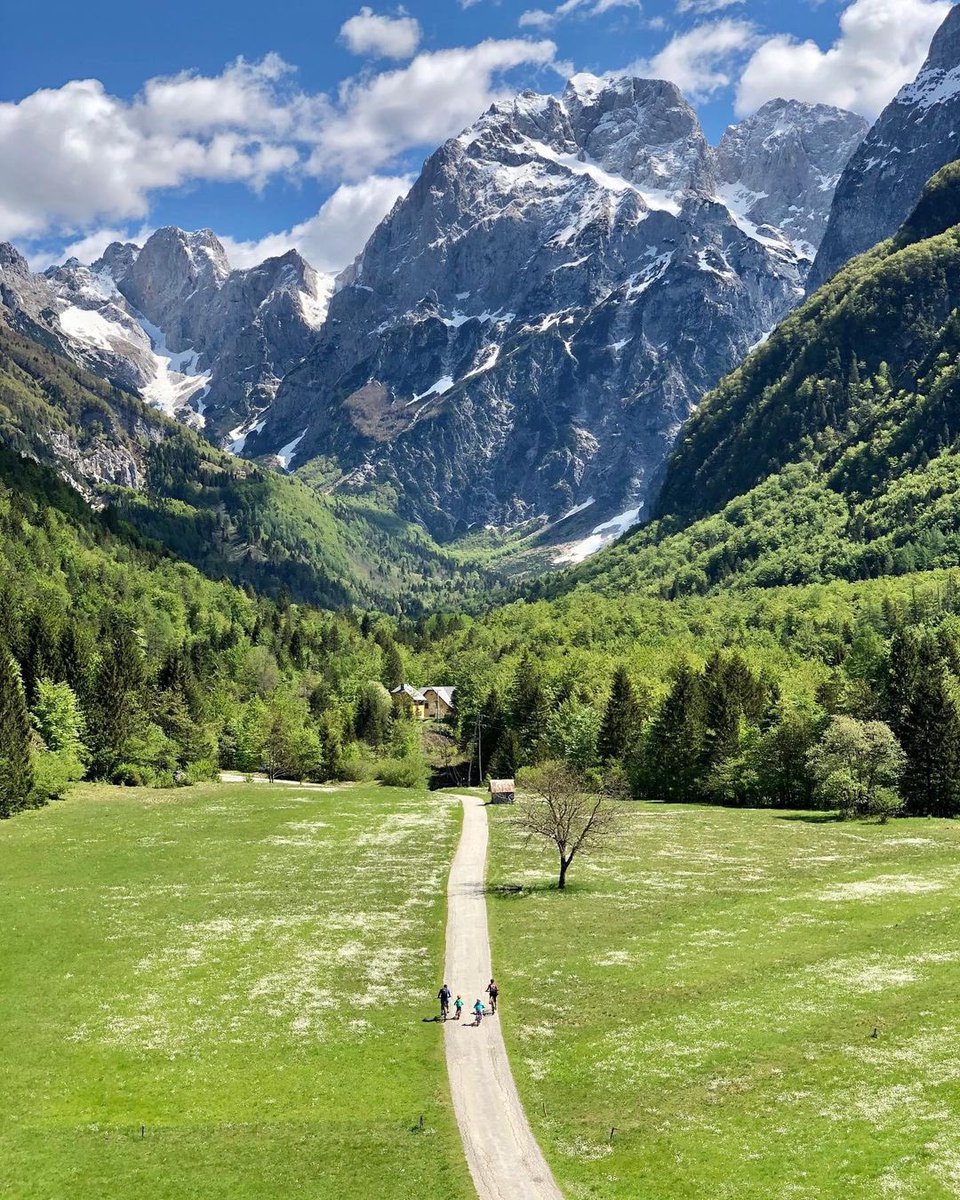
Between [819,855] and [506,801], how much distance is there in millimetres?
47603

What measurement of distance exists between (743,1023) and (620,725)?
86.6 metres

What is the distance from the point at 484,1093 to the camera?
130ft

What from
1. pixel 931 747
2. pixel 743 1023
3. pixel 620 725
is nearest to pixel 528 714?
pixel 620 725

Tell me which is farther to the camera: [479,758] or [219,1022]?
[479,758]

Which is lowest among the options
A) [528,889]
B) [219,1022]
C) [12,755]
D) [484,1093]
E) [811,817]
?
[484,1093]

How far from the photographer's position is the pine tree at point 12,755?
91.5 metres

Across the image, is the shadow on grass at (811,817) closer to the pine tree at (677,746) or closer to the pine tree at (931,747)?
the pine tree at (931,747)

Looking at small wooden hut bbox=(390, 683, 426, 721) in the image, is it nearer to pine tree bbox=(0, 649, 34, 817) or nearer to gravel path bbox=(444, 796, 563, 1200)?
pine tree bbox=(0, 649, 34, 817)

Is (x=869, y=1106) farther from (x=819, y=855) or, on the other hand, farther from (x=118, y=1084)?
(x=819, y=855)

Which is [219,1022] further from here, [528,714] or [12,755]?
[528,714]

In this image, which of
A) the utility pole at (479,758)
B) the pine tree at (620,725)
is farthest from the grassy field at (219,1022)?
the utility pole at (479,758)

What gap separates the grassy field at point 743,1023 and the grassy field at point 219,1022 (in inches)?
210

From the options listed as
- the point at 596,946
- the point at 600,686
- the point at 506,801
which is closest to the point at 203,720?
the point at 506,801

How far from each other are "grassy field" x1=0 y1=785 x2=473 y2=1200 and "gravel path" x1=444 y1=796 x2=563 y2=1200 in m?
0.79
